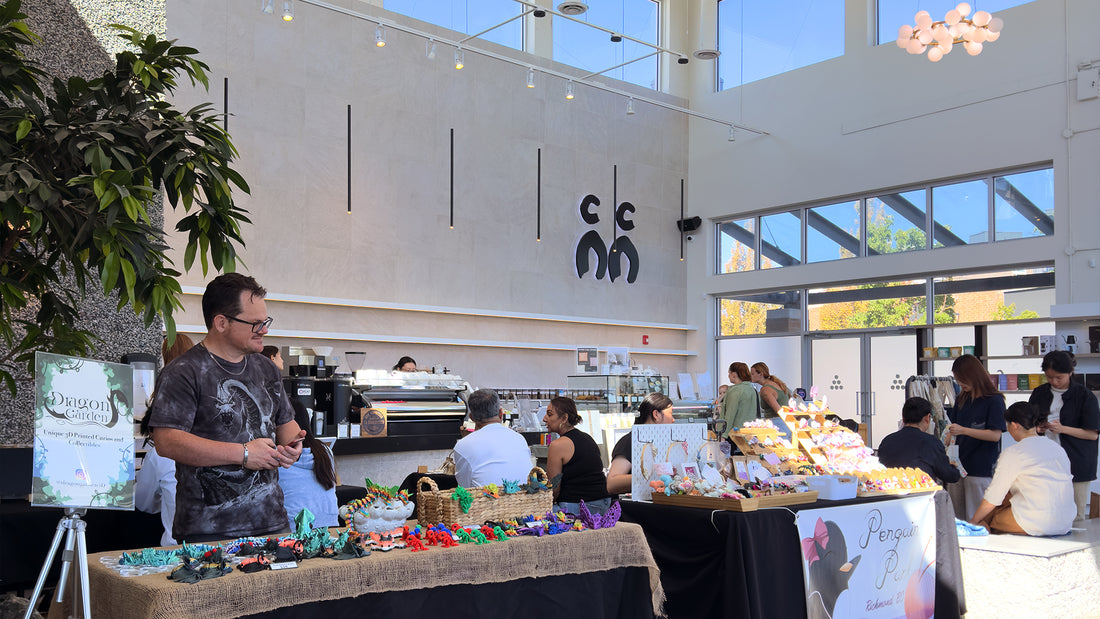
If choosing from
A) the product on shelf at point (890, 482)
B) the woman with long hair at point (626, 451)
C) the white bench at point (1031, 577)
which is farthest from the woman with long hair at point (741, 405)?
the product on shelf at point (890, 482)

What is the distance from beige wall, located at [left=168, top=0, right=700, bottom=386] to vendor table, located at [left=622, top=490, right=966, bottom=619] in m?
6.09

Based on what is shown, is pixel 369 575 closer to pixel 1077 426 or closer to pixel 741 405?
pixel 1077 426

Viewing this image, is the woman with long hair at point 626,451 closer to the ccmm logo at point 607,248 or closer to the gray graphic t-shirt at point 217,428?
the gray graphic t-shirt at point 217,428

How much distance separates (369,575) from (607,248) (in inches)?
390

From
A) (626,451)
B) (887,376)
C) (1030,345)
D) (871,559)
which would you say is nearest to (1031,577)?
(871,559)

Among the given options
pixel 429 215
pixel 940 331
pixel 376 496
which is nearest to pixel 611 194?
pixel 429 215

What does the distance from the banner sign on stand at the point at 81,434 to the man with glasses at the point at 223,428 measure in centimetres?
16

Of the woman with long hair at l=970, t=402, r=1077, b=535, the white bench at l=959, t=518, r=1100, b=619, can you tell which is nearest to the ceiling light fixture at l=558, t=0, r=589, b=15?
the woman with long hair at l=970, t=402, r=1077, b=535

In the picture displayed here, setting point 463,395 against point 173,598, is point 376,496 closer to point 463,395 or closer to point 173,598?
point 173,598

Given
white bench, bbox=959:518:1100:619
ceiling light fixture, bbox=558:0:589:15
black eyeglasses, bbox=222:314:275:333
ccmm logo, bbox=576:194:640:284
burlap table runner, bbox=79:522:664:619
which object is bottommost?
white bench, bbox=959:518:1100:619

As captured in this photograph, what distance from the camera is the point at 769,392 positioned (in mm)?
8641

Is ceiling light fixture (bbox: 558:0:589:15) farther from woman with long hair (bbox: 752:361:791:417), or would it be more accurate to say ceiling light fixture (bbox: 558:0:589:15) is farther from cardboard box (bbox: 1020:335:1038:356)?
cardboard box (bbox: 1020:335:1038:356)

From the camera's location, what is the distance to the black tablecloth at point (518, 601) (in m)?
2.58

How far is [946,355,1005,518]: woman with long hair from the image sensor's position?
19.2 ft
